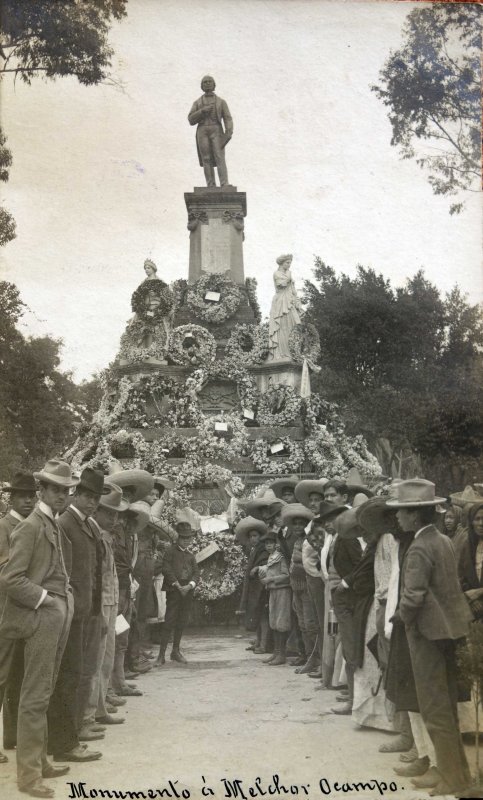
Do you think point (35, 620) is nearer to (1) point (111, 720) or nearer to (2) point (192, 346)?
(1) point (111, 720)

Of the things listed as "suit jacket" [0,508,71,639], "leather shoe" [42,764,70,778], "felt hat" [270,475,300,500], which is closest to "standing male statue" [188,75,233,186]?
"felt hat" [270,475,300,500]

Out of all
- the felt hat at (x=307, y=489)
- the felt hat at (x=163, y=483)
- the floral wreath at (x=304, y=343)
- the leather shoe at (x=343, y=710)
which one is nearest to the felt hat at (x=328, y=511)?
the felt hat at (x=307, y=489)

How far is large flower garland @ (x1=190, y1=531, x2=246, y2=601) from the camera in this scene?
1232 cm

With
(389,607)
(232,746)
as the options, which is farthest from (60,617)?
(389,607)

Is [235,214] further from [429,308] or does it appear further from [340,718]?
[340,718]

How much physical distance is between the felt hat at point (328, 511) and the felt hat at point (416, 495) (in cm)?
233

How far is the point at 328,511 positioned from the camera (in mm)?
8211

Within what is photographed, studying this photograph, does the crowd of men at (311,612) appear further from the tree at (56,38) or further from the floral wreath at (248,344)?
the floral wreath at (248,344)

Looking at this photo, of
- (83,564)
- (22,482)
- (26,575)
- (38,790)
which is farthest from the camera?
(22,482)

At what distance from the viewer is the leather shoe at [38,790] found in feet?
16.4

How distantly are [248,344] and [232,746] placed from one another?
550 inches

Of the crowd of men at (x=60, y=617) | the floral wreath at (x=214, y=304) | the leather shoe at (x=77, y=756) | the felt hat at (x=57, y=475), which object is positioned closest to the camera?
the crowd of men at (x=60, y=617)

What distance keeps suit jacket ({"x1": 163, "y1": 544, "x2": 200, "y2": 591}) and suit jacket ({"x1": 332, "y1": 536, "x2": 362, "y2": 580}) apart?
3409 mm

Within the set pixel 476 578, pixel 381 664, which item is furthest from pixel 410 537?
pixel 381 664
